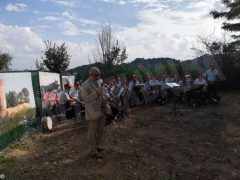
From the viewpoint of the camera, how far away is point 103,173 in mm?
8102

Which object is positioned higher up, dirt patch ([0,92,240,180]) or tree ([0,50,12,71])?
tree ([0,50,12,71])

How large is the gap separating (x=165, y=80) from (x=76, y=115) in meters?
6.08

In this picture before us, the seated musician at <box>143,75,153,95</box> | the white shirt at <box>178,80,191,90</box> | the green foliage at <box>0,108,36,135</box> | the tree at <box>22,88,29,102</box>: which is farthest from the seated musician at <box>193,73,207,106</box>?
the tree at <box>22,88,29,102</box>

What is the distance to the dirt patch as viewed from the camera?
8.12m

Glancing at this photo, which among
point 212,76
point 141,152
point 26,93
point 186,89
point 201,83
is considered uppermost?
point 212,76

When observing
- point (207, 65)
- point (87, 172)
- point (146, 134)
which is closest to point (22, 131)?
point (146, 134)

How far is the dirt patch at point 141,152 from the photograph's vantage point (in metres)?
8.12

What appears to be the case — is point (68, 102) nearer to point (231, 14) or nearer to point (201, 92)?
point (201, 92)

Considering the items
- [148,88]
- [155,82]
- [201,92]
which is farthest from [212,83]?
[148,88]

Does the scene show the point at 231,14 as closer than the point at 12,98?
No

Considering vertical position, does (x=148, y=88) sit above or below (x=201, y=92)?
above

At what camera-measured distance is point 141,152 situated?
9.59 metres

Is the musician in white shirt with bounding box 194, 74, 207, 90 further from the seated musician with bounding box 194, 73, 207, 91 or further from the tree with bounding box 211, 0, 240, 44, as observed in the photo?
the tree with bounding box 211, 0, 240, 44

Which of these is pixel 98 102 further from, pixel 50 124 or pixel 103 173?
pixel 50 124
